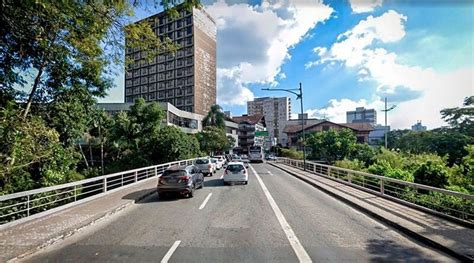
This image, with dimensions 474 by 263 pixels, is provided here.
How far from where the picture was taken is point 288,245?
267 inches

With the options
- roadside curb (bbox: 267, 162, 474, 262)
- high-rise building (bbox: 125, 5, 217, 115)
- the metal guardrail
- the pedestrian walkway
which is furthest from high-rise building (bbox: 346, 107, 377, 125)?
the pedestrian walkway

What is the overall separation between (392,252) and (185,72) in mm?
99881

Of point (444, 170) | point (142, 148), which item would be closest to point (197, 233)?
point (444, 170)

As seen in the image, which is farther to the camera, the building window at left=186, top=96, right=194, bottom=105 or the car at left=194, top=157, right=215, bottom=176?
the building window at left=186, top=96, right=194, bottom=105

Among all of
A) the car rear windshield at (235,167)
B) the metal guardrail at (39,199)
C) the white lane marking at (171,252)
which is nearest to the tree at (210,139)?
the car rear windshield at (235,167)

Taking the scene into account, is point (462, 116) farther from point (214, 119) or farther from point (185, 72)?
point (185, 72)

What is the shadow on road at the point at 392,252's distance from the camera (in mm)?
5977

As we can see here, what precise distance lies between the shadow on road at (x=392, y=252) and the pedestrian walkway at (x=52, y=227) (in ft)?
23.3

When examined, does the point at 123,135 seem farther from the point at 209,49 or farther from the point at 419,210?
the point at 209,49

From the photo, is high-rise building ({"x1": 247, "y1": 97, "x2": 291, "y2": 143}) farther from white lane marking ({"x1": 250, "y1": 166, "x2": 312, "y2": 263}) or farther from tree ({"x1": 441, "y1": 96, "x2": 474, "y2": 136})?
white lane marking ({"x1": 250, "y1": 166, "x2": 312, "y2": 263})

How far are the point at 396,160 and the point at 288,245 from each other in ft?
80.6

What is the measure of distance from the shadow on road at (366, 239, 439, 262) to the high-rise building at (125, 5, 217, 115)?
9316 centimetres

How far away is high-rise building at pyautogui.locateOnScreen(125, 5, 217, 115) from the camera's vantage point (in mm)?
100031

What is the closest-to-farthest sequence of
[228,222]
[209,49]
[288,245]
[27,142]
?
[288,245], [228,222], [27,142], [209,49]
